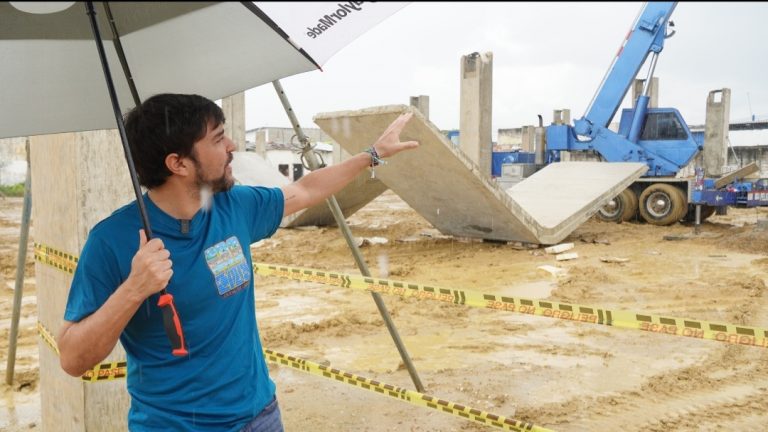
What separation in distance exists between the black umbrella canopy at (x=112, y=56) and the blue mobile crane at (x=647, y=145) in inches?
521

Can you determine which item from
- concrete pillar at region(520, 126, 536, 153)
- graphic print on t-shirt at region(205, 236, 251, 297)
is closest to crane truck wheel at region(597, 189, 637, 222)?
concrete pillar at region(520, 126, 536, 153)

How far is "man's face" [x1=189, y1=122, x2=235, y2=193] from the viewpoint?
1.96 metres

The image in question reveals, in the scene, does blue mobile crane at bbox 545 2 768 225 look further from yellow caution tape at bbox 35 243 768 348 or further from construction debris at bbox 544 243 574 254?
yellow caution tape at bbox 35 243 768 348

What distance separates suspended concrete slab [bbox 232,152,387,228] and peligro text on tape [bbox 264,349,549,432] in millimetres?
8207

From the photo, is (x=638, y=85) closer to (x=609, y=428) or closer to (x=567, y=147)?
(x=567, y=147)

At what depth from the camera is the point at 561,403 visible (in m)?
4.64

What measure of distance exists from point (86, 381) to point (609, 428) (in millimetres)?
3307

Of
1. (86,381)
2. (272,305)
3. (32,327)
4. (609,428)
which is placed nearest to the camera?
(86,381)

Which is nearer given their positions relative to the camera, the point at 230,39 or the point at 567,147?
the point at 230,39

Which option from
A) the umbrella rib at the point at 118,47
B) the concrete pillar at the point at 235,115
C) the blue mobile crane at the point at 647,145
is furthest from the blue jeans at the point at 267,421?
the concrete pillar at the point at 235,115

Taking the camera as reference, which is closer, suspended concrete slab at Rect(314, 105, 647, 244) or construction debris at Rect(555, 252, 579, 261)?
suspended concrete slab at Rect(314, 105, 647, 244)

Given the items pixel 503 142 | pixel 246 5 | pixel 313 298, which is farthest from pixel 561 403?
pixel 503 142

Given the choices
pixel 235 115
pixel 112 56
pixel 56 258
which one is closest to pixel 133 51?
pixel 112 56

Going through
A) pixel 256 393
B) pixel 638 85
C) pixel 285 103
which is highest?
pixel 638 85
